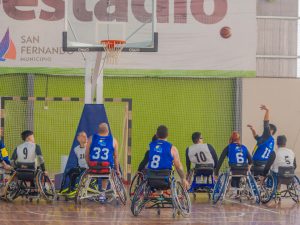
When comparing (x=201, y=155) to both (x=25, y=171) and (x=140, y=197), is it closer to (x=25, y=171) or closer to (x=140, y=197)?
(x=140, y=197)

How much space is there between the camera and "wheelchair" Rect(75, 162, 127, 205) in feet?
49.3

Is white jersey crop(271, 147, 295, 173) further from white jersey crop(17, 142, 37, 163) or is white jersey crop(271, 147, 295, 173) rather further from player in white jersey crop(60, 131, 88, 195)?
white jersey crop(17, 142, 37, 163)

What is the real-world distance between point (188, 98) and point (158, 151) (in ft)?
40.8

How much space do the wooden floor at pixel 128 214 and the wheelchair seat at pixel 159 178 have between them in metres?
0.56

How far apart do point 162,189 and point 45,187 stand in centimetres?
367

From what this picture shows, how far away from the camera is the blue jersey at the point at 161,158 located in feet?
43.5

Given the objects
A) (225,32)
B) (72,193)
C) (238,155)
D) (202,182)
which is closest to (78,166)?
(72,193)

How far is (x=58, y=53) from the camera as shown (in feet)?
78.1

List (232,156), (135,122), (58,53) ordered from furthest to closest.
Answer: (135,122), (58,53), (232,156)

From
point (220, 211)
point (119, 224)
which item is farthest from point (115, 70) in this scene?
point (119, 224)

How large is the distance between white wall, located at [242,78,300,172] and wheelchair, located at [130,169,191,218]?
12272 mm

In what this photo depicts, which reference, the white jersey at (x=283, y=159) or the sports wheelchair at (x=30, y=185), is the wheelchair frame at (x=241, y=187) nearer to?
the white jersey at (x=283, y=159)

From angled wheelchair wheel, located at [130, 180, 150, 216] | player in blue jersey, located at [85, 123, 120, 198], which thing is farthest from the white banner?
angled wheelchair wheel, located at [130, 180, 150, 216]

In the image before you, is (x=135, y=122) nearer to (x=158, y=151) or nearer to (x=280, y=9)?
(x=280, y=9)
